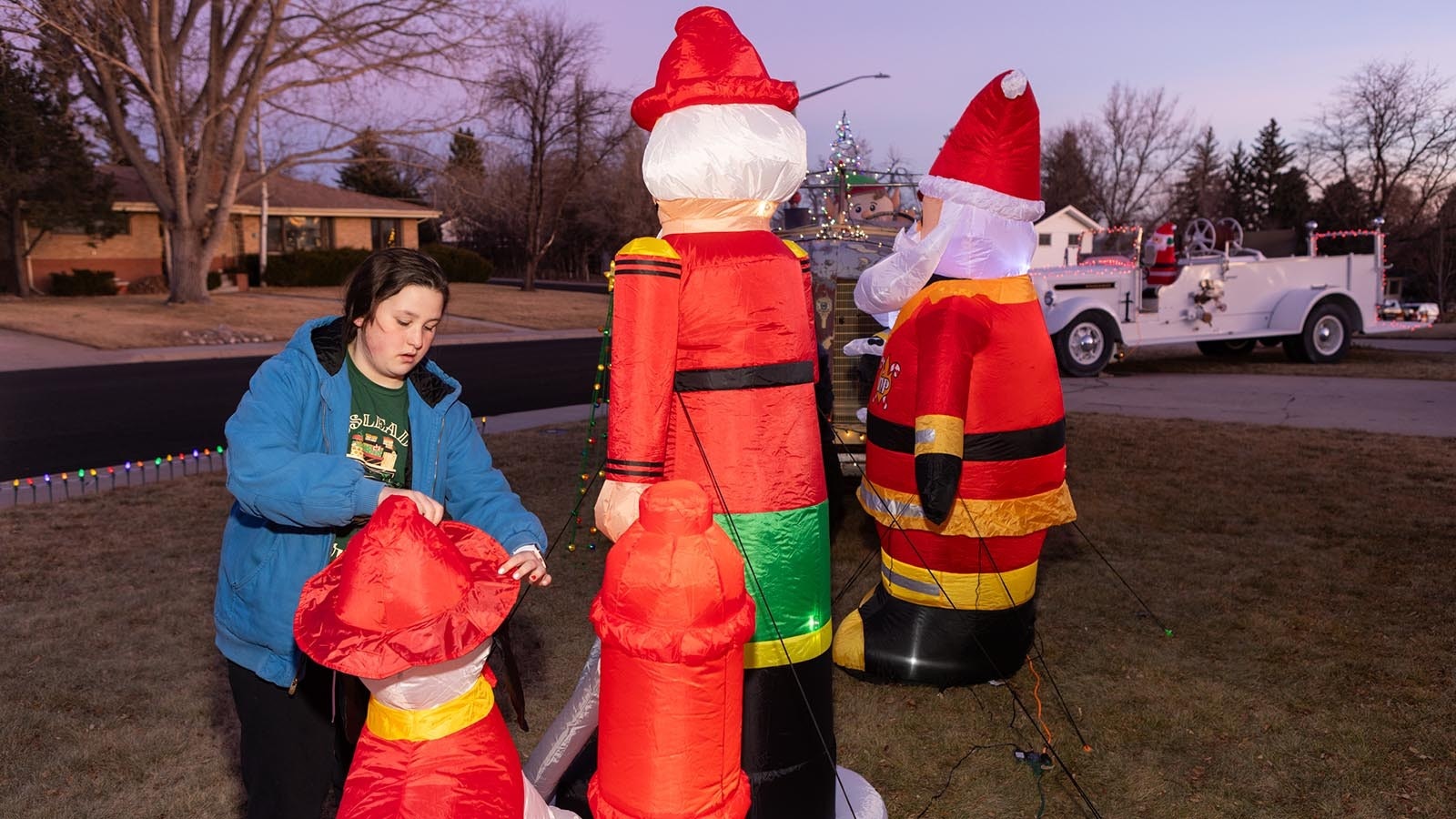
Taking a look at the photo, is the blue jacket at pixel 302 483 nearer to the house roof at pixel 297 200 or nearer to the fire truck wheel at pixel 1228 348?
the fire truck wheel at pixel 1228 348

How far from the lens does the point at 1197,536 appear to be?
6.36 meters

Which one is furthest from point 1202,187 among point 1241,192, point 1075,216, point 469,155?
point 469,155

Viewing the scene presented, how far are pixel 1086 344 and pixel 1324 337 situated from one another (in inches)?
160

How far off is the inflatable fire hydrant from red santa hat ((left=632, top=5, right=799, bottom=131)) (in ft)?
4.55

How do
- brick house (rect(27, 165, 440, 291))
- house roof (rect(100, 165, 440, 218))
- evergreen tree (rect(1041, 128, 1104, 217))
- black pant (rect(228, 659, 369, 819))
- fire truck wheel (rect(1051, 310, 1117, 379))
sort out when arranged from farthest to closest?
evergreen tree (rect(1041, 128, 1104, 217)) < house roof (rect(100, 165, 440, 218)) < brick house (rect(27, 165, 440, 291)) < fire truck wheel (rect(1051, 310, 1117, 379)) < black pant (rect(228, 659, 369, 819))

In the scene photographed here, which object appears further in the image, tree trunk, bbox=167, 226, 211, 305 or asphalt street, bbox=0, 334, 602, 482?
tree trunk, bbox=167, 226, 211, 305

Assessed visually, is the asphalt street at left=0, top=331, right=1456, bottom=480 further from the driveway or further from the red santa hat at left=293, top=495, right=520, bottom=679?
the red santa hat at left=293, top=495, right=520, bottom=679

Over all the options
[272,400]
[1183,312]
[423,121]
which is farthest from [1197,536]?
[423,121]

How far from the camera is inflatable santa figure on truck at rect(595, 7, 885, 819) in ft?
8.84

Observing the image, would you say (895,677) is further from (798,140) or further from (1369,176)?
(1369,176)

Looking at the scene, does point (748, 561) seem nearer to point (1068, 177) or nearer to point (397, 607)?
point (397, 607)

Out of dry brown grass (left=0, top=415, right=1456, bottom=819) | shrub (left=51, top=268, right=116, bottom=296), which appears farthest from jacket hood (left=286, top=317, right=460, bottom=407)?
shrub (left=51, top=268, right=116, bottom=296)

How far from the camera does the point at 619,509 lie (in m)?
2.61

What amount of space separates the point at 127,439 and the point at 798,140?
8.93 m
